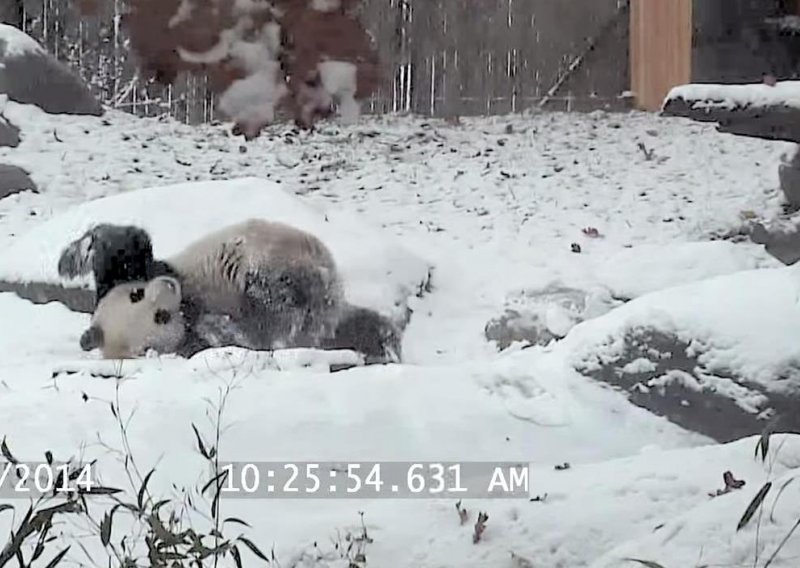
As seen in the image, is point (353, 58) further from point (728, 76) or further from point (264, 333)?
point (728, 76)

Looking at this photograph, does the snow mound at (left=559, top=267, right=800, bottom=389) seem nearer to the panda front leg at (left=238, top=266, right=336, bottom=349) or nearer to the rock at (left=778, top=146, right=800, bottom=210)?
the rock at (left=778, top=146, right=800, bottom=210)

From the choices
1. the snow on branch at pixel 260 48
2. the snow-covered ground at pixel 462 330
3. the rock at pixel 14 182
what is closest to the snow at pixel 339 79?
the snow on branch at pixel 260 48

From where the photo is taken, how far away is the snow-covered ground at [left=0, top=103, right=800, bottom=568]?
4.24 feet

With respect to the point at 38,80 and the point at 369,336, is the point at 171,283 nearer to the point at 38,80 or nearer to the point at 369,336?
the point at 369,336

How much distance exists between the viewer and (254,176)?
6.52 feet

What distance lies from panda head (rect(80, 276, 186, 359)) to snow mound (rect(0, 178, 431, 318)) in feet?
0.22

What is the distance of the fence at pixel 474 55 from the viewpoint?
1.56 m

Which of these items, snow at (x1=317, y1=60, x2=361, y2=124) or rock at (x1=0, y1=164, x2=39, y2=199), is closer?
snow at (x1=317, y1=60, x2=361, y2=124)

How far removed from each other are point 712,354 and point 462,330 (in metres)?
0.43

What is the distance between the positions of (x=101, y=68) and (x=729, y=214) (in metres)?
1.02

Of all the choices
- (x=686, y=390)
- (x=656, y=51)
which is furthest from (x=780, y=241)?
(x=686, y=390)

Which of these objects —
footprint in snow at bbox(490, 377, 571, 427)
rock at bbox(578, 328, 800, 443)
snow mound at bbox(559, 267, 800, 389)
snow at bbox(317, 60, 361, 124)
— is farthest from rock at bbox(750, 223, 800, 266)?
snow at bbox(317, 60, 361, 124)

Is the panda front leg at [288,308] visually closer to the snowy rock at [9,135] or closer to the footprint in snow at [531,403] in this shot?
the footprint in snow at [531,403]

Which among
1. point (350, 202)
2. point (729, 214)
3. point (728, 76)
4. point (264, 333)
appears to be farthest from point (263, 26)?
point (728, 76)
